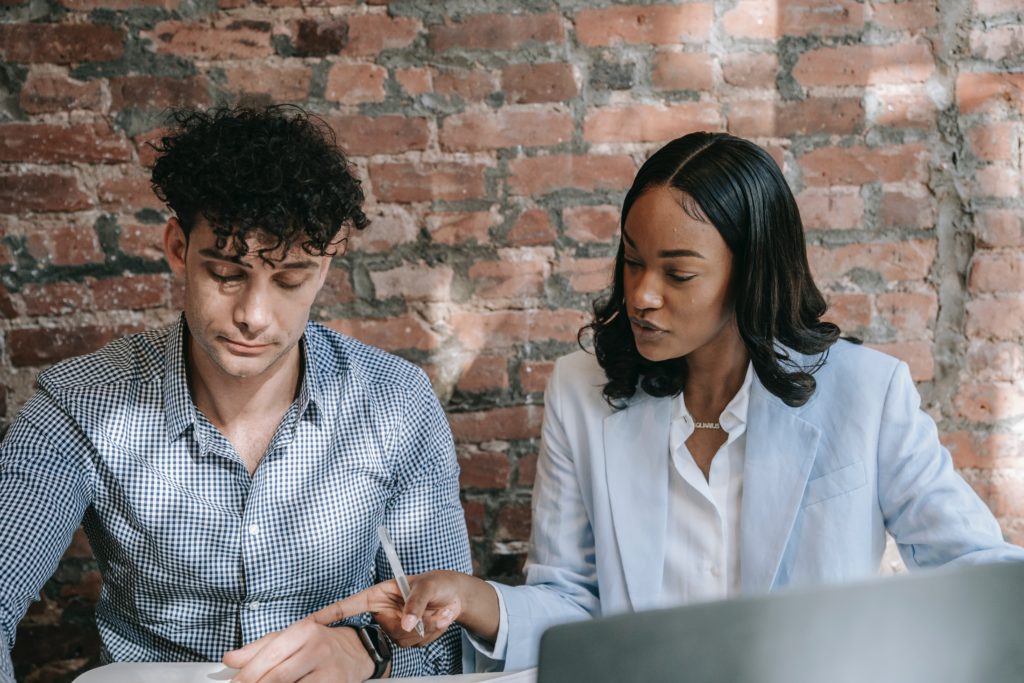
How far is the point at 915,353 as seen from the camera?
166 cm

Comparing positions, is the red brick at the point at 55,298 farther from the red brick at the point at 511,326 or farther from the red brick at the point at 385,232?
the red brick at the point at 511,326

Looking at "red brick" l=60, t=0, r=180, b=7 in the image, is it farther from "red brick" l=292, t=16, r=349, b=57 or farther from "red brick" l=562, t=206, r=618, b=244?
"red brick" l=562, t=206, r=618, b=244

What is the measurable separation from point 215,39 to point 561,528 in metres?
1.02

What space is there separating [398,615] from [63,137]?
105 centimetres

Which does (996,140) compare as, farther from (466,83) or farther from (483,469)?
(483,469)

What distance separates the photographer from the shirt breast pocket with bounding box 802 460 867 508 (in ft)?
3.90

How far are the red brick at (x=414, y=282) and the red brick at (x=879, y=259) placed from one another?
0.68 m

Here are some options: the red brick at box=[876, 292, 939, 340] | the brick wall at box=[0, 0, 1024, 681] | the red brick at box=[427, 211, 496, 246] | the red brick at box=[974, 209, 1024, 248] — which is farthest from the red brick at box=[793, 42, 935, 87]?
the red brick at box=[427, 211, 496, 246]

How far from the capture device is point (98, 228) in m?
1.54

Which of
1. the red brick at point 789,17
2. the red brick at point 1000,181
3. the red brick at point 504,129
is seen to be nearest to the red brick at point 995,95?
the red brick at point 1000,181

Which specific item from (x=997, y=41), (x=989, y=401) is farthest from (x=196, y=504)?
(x=997, y=41)

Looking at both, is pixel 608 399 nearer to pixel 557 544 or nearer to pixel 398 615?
pixel 557 544

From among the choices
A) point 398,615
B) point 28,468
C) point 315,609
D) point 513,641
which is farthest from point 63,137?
point 513,641

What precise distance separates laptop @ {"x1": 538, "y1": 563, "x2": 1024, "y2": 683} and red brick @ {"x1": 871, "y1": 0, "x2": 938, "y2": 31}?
1.30 m
